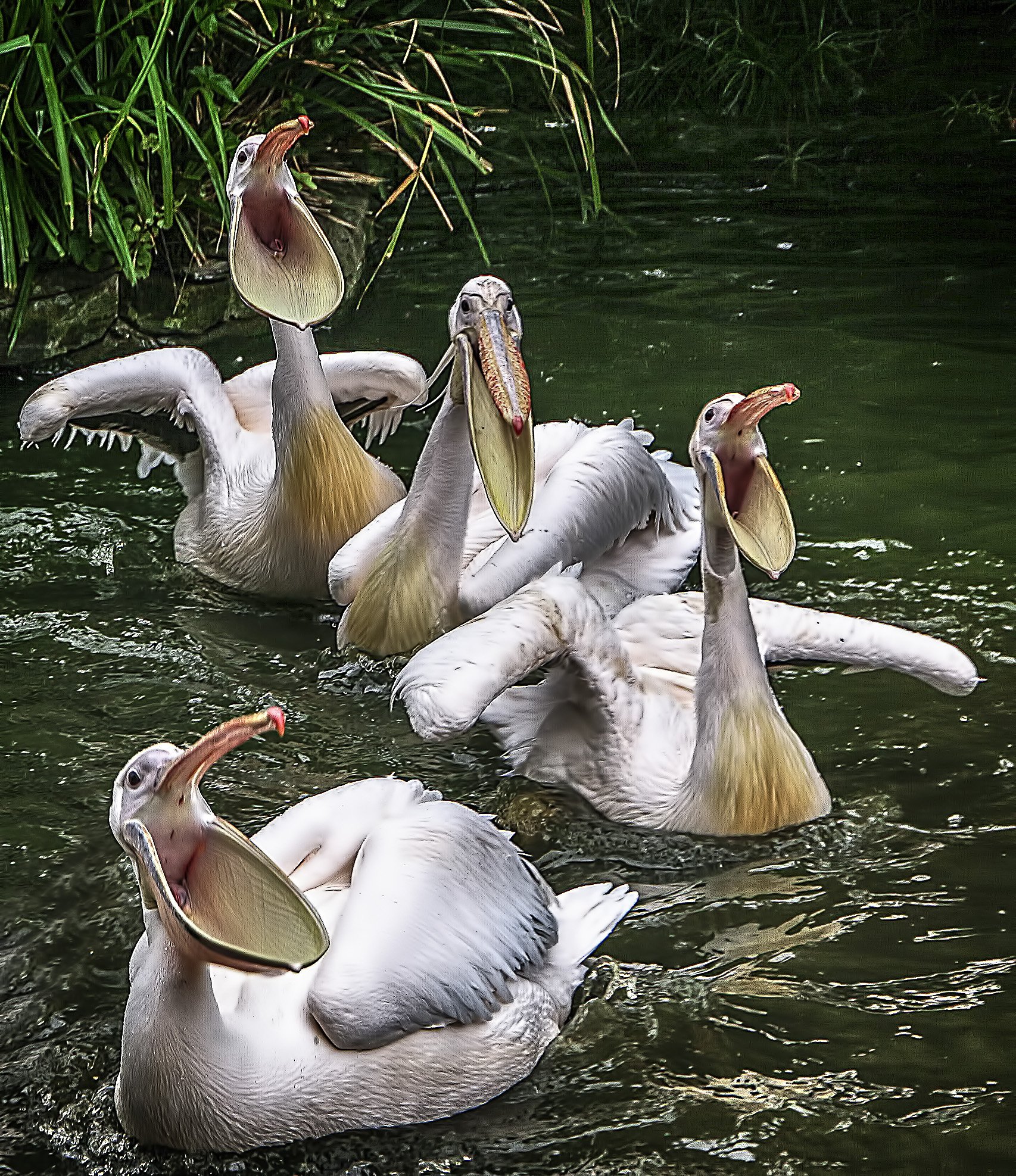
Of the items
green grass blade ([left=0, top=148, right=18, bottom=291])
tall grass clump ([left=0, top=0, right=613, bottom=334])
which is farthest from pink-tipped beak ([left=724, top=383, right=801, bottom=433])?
green grass blade ([left=0, top=148, right=18, bottom=291])

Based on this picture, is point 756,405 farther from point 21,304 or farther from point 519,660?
point 21,304

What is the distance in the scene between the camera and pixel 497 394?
3.60m

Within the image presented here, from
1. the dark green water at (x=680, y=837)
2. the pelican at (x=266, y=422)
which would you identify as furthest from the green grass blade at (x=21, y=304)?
the pelican at (x=266, y=422)

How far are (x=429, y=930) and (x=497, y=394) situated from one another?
4.35ft

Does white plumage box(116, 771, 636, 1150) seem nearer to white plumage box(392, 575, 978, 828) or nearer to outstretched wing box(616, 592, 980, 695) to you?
white plumage box(392, 575, 978, 828)

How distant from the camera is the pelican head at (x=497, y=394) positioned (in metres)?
3.55

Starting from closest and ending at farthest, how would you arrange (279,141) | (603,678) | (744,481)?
(744,481)
(603,678)
(279,141)

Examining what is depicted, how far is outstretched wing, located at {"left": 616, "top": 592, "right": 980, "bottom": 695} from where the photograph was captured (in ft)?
10.9

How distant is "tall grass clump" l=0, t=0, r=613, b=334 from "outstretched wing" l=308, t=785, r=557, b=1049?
286 centimetres

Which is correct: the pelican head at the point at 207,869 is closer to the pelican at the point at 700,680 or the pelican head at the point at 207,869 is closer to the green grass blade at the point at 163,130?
the pelican at the point at 700,680

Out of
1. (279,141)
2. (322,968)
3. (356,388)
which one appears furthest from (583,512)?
(322,968)

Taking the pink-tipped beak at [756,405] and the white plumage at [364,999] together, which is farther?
the pink-tipped beak at [756,405]

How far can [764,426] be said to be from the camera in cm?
541

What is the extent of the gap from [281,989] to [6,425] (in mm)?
3284
